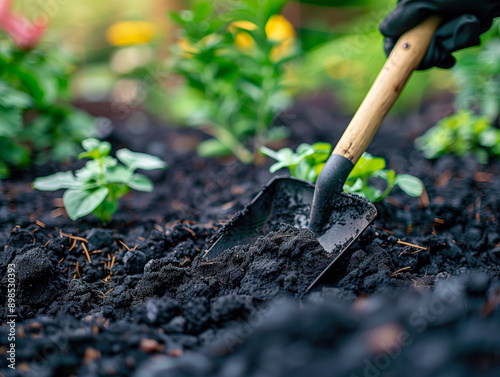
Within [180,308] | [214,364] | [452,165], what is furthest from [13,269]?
[452,165]

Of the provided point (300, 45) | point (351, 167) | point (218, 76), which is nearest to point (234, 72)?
point (218, 76)

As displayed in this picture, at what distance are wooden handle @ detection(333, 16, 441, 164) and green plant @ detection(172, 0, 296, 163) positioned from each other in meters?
1.00

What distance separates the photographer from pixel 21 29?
2.26m

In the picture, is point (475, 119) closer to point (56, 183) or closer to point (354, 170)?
point (354, 170)

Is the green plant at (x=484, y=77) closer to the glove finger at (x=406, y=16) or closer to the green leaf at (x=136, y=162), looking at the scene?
the glove finger at (x=406, y=16)

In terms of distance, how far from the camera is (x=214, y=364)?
2.28 feet

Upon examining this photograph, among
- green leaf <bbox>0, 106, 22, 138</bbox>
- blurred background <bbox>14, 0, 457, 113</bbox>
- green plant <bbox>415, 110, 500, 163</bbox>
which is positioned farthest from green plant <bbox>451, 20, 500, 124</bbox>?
green leaf <bbox>0, 106, 22, 138</bbox>

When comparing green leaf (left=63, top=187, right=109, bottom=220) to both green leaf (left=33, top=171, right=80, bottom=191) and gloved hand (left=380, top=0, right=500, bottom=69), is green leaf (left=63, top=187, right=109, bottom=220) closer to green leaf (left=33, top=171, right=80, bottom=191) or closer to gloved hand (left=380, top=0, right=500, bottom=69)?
green leaf (left=33, top=171, right=80, bottom=191)

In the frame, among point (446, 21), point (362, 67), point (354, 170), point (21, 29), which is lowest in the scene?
point (362, 67)

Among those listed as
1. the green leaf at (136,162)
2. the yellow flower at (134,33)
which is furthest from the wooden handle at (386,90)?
the yellow flower at (134,33)

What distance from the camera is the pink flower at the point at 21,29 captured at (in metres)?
2.26

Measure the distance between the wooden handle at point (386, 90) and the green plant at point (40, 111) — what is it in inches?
68.6

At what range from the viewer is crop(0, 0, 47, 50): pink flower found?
2258 millimetres

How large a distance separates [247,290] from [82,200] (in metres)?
0.78
